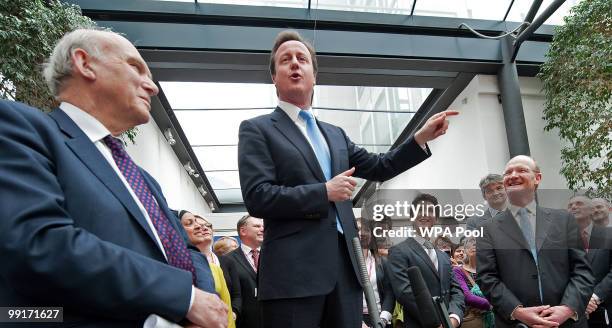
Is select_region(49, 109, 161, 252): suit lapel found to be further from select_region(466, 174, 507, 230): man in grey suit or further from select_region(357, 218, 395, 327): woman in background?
select_region(466, 174, 507, 230): man in grey suit

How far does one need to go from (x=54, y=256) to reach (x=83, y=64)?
601 millimetres

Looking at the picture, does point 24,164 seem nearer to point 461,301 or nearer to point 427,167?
point 461,301

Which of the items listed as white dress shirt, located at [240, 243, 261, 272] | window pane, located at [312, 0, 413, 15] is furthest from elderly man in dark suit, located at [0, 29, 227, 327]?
window pane, located at [312, 0, 413, 15]

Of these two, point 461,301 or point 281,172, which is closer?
point 281,172

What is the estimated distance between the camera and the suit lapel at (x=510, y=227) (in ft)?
8.05

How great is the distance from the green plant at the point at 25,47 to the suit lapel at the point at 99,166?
3038 millimetres

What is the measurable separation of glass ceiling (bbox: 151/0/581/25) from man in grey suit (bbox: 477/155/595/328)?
15.6 feet

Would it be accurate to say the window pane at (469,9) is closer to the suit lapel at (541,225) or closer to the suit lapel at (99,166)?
the suit lapel at (541,225)

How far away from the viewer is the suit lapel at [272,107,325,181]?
152cm

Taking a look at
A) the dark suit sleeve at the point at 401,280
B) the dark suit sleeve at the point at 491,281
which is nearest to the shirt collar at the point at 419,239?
the dark suit sleeve at the point at 401,280

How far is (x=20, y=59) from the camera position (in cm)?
356

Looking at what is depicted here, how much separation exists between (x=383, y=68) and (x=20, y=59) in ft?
15.9

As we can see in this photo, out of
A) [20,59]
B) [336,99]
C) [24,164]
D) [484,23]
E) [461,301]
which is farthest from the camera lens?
[336,99]

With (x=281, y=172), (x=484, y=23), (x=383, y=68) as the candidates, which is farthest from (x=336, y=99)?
(x=281, y=172)
